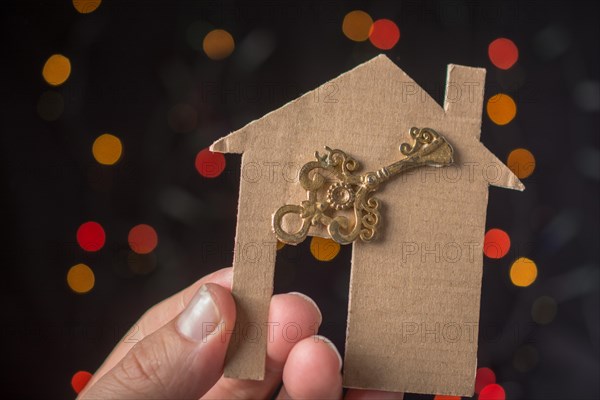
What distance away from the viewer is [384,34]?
244cm

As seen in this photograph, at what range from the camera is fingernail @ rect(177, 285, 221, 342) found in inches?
48.1

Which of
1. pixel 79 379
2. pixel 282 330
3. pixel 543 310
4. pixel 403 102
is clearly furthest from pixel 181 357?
pixel 543 310

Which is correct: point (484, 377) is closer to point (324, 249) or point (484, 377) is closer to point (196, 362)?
point (324, 249)

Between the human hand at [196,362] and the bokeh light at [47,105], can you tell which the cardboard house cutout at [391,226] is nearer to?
the human hand at [196,362]

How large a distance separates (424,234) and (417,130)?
0.22 metres

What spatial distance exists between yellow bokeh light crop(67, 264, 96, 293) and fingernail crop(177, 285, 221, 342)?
126cm

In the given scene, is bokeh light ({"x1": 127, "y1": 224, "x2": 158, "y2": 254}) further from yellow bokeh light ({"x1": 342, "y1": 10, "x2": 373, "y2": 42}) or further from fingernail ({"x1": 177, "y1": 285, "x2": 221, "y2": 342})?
fingernail ({"x1": 177, "y1": 285, "x2": 221, "y2": 342})

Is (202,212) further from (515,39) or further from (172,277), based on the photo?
(515,39)

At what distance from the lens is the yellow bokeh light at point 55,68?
2326 millimetres

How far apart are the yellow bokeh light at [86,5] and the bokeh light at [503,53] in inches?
59.1

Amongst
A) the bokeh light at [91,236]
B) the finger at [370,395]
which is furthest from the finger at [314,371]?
the bokeh light at [91,236]

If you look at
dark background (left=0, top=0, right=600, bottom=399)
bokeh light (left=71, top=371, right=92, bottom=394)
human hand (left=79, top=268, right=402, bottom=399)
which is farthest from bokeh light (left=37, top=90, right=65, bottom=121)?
human hand (left=79, top=268, right=402, bottom=399)

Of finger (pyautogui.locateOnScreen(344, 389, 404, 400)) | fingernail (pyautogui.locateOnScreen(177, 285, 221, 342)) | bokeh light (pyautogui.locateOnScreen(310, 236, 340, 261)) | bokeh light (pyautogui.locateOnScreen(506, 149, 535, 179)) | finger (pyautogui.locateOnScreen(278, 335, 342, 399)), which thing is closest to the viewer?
fingernail (pyautogui.locateOnScreen(177, 285, 221, 342))

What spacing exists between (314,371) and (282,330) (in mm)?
258
